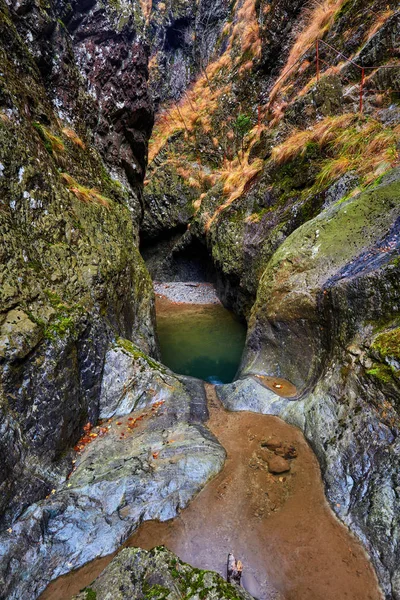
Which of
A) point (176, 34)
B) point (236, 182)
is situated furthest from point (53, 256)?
point (176, 34)

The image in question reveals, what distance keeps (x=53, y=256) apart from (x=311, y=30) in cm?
1628

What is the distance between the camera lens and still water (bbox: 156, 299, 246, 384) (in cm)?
1030

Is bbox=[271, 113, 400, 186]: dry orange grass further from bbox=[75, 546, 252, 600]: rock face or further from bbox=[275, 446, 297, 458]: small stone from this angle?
bbox=[75, 546, 252, 600]: rock face

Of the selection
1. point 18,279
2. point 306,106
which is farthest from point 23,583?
point 306,106

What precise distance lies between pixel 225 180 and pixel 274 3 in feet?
34.6

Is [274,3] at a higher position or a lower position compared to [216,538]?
higher

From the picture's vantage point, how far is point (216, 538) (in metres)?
3.49

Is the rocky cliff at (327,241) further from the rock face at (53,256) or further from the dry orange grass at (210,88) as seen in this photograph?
the rock face at (53,256)

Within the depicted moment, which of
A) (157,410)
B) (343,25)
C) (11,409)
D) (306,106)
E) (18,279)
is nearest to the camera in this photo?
(11,409)

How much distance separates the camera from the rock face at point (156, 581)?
224 centimetres

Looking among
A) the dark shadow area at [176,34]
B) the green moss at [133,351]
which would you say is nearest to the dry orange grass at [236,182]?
the green moss at [133,351]

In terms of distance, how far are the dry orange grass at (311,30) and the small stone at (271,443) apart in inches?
619

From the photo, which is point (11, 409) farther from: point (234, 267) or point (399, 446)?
point (234, 267)

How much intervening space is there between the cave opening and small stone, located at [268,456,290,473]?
4938 millimetres
